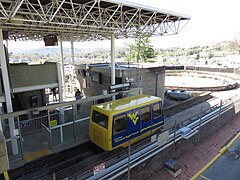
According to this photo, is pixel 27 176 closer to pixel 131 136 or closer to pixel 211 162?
pixel 131 136

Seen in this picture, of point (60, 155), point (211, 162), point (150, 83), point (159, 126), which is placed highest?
point (150, 83)

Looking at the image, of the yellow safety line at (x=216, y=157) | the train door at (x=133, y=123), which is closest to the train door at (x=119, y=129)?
the train door at (x=133, y=123)

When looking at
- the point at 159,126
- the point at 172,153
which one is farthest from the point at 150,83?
the point at 172,153

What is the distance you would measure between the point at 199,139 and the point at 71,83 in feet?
61.1

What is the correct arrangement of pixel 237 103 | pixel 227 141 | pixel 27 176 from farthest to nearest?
pixel 237 103, pixel 227 141, pixel 27 176

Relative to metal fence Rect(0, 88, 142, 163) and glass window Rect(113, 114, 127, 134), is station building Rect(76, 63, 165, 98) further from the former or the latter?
glass window Rect(113, 114, 127, 134)

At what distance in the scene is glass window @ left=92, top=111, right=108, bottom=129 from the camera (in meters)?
7.63

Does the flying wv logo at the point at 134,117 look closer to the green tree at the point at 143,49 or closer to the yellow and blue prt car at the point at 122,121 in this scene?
the yellow and blue prt car at the point at 122,121

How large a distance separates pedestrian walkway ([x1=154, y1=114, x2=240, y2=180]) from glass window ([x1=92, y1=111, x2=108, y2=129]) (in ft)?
9.51

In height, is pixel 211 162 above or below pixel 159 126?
below

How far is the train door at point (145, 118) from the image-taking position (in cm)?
859

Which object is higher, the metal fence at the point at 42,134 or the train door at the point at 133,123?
the train door at the point at 133,123

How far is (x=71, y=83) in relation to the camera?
24.7m

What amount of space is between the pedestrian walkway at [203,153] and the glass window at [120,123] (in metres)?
2.27
